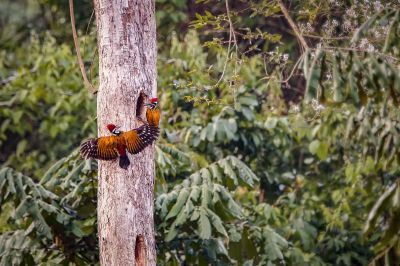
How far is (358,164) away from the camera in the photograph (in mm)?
7289

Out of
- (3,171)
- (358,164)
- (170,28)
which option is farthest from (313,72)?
(170,28)

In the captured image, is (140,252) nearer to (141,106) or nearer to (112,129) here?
(112,129)

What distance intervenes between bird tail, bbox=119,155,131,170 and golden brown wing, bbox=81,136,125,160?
4 centimetres

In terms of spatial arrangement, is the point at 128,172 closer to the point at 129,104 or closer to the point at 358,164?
the point at 129,104

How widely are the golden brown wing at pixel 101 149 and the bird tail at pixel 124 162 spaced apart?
0.12 feet

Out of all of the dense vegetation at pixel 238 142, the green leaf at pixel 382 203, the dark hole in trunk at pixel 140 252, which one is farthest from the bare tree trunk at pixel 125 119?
the green leaf at pixel 382 203

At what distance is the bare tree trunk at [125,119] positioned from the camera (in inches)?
Answer: 190

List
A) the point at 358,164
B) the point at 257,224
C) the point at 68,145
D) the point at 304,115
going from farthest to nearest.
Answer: the point at 68,145 → the point at 304,115 → the point at 358,164 → the point at 257,224

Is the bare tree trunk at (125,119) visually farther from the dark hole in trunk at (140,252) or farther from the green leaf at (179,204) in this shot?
the green leaf at (179,204)

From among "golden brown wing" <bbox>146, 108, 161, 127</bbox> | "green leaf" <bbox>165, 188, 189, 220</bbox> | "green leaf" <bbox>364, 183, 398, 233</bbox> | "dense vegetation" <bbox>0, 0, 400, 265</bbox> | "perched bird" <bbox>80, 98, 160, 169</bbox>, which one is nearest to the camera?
"green leaf" <bbox>364, 183, 398, 233</bbox>

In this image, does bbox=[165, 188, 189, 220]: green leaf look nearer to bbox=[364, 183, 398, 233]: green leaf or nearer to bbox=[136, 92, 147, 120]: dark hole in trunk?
bbox=[136, 92, 147, 120]: dark hole in trunk

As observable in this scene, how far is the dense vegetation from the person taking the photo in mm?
4070

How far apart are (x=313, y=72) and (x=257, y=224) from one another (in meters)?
3.05

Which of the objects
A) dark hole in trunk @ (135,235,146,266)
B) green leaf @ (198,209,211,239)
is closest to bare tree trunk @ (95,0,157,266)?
dark hole in trunk @ (135,235,146,266)
